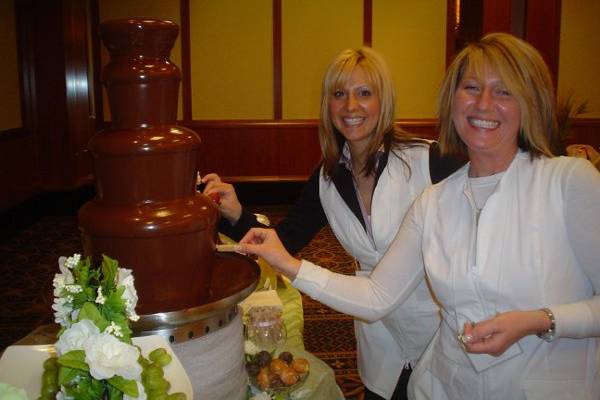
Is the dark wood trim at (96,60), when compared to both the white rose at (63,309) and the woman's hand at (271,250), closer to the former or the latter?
the woman's hand at (271,250)

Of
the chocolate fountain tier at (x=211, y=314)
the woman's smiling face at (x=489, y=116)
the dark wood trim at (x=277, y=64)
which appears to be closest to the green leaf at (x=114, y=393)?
the chocolate fountain tier at (x=211, y=314)

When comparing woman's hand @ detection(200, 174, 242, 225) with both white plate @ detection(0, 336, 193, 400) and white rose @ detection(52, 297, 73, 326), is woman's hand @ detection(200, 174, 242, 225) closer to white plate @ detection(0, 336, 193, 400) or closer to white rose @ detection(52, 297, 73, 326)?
white plate @ detection(0, 336, 193, 400)

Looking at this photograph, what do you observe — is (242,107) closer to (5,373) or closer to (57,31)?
(57,31)

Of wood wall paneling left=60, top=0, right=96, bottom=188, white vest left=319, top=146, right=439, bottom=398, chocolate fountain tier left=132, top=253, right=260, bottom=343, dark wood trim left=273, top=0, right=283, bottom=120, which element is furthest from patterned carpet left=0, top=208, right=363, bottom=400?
dark wood trim left=273, top=0, right=283, bottom=120

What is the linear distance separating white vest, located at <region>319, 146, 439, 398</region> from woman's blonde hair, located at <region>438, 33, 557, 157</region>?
22.3 inches

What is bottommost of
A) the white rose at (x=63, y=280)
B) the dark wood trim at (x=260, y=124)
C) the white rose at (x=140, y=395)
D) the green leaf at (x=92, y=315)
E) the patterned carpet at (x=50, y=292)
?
the patterned carpet at (x=50, y=292)

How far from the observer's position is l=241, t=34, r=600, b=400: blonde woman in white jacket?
146cm

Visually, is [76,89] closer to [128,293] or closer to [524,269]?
[524,269]

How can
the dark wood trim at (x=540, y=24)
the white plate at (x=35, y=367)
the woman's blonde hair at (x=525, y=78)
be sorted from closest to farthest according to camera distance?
the white plate at (x=35, y=367)
the woman's blonde hair at (x=525, y=78)
the dark wood trim at (x=540, y=24)

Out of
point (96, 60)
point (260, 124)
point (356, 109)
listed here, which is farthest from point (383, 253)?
point (96, 60)

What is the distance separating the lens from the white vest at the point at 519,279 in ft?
4.89

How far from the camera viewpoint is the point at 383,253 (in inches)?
85.2

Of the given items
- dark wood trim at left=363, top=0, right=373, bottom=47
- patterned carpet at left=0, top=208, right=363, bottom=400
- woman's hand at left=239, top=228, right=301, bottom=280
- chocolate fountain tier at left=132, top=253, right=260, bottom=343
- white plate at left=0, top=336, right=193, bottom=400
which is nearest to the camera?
white plate at left=0, top=336, right=193, bottom=400

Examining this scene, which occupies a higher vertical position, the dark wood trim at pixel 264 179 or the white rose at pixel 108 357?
the white rose at pixel 108 357
